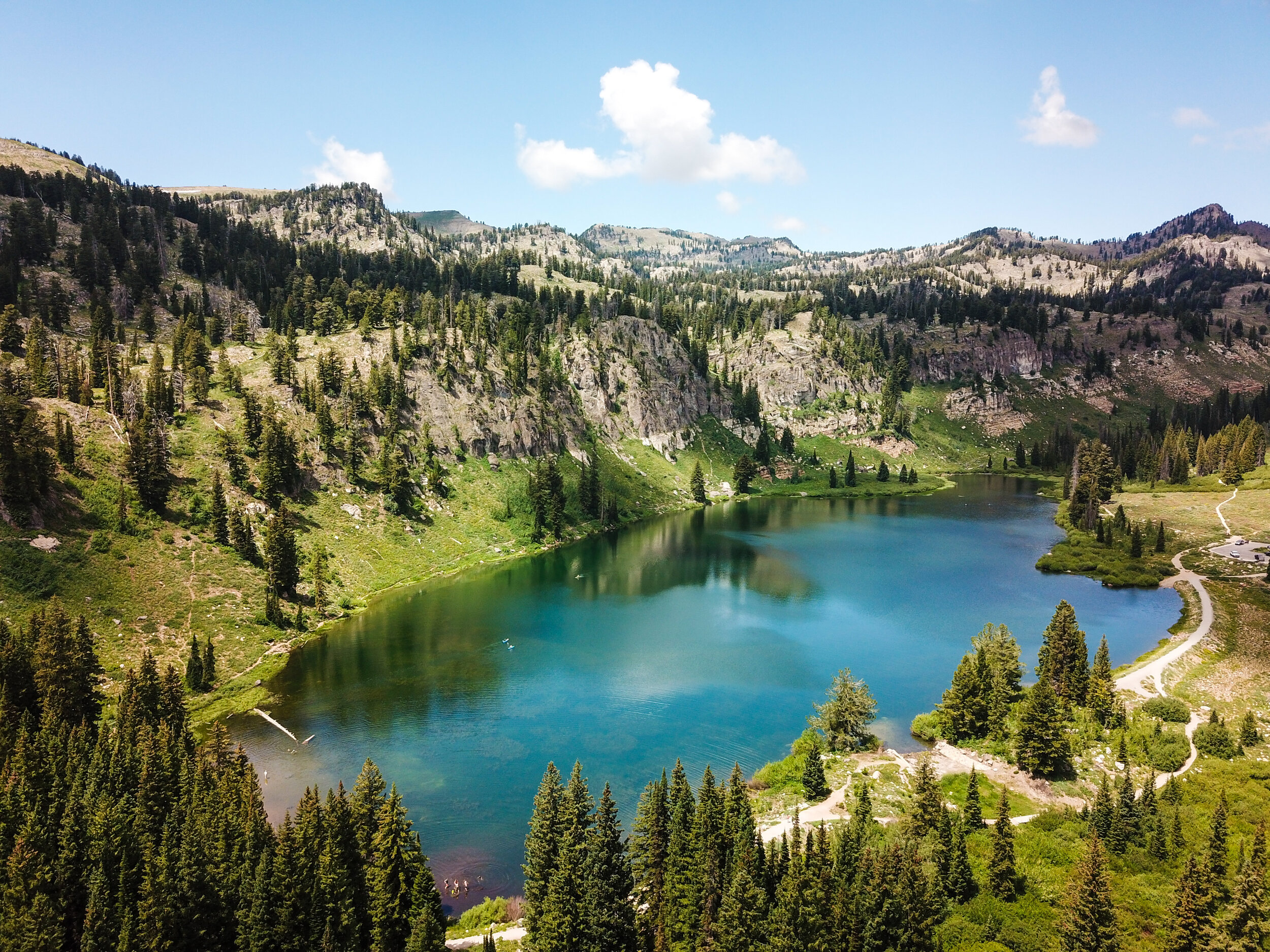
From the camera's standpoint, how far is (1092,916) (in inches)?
1391

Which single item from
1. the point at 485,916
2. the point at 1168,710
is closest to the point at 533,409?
the point at 1168,710

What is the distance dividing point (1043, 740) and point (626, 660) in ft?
142

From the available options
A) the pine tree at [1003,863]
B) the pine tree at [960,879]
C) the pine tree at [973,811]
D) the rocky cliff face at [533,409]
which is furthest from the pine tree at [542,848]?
the rocky cliff face at [533,409]

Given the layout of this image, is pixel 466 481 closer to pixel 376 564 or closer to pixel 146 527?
pixel 376 564

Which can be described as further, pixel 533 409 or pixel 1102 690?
pixel 533 409

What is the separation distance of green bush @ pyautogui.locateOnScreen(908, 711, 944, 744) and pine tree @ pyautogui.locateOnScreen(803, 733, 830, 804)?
48.2 feet

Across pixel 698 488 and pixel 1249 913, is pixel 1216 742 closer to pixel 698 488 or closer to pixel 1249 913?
pixel 1249 913

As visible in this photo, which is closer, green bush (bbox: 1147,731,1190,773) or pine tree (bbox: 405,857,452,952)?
pine tree (bbox: 405,857,452,952)

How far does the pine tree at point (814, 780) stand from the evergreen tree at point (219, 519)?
266ft

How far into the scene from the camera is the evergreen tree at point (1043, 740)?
183 ft

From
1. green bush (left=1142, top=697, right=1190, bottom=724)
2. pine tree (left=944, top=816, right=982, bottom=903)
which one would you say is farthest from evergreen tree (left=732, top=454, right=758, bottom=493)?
pine tree (left=944, top=816, right=982, bottom=903)

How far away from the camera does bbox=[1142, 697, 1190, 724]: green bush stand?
63344mm

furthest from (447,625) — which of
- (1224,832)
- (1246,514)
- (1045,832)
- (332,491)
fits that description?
(1246,514)

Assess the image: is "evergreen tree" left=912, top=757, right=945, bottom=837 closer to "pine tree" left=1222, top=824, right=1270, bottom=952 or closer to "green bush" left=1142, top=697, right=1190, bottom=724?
"pine tree" left=1222, top=824, right=1270, bottom=952
